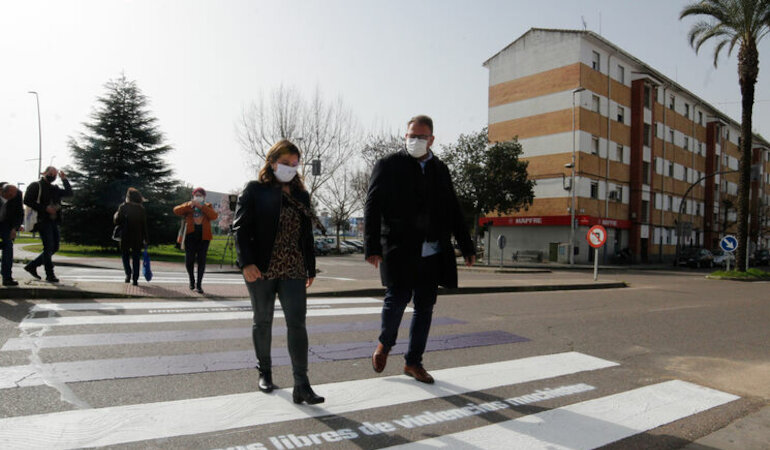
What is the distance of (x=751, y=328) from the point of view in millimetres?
7367

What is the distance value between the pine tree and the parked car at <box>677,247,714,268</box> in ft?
113

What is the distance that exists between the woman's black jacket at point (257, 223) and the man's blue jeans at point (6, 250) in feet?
17.8

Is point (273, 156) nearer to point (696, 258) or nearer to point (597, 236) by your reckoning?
point (597, 236)

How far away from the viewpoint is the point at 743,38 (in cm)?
2186

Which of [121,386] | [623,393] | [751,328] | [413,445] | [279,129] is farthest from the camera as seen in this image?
[279,129]

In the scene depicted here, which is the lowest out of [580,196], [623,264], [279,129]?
[623,264]

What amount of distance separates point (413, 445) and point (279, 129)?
30884 mm

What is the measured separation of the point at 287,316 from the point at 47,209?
6.33 m

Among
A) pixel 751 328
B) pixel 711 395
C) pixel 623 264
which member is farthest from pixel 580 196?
pixel 711 395

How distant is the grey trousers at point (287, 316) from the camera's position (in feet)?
11.5

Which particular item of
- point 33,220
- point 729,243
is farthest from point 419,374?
point 729,243

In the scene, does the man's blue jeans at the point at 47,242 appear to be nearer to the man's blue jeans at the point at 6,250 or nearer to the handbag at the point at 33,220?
the handbag at the point at 33,220

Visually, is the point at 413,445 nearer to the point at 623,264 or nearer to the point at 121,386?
the point at 121,386

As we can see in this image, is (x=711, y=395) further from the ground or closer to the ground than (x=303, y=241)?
closer to the ground
